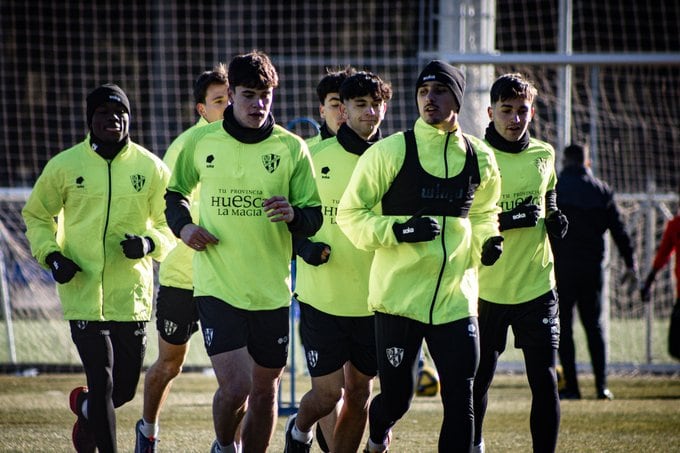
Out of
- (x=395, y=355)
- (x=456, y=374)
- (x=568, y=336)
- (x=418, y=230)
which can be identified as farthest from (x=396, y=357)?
(x=568, y=336)

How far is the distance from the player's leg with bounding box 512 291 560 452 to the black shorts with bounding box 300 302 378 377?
35.2 inches

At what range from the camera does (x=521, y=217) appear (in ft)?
23.2

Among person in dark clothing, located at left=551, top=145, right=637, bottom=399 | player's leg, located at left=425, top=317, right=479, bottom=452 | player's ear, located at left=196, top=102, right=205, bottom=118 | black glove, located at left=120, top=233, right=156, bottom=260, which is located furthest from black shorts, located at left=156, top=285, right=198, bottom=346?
person in dark clothing, located at left=551, top=145, right=637, bottom=399

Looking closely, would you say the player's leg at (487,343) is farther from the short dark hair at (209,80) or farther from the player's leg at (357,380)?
the short dark hair at (209,80)

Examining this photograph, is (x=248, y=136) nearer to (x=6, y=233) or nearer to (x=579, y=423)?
(x=579, y=423)

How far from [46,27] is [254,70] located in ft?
80.1

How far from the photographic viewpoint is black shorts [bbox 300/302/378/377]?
6900 millimetres

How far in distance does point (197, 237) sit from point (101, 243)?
971 millimetres

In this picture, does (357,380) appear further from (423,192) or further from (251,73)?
(251,73)

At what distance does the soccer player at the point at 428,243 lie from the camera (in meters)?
6.05

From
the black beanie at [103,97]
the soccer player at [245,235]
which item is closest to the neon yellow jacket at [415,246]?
the soccer player at [245,235]

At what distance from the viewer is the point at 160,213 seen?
7.36 metres

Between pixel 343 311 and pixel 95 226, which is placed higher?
pixel 95 226

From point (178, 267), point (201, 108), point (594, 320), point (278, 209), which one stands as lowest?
point (594, 320)
